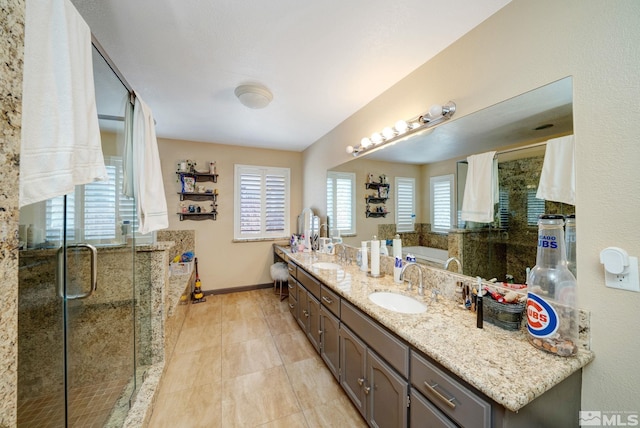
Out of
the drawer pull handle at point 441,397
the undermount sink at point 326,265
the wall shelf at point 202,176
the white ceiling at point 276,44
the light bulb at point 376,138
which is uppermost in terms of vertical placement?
the white ceiling at point 276,44

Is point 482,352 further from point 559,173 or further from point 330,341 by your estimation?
point 330,341

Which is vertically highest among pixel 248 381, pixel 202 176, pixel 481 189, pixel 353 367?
pixel 202 176

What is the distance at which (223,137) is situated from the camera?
3.41 m

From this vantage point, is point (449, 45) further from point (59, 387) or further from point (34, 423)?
point (34, 423)

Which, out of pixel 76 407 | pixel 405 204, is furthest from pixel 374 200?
pixel 76 407

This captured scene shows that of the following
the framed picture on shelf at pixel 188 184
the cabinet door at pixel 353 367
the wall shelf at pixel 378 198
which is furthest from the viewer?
the framed picture on shelf at pixel 188 184

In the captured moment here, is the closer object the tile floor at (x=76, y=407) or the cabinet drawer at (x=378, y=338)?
the cabinet drawer at (x=378, y=338)

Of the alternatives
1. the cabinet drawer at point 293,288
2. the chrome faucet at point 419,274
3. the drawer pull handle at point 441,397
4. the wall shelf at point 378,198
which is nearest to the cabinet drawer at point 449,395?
the drawer pull handle at point 441,397

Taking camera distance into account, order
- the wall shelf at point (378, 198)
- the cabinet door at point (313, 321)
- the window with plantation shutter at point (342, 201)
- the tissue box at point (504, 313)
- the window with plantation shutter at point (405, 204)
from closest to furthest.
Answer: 1. the tissue box at point (504, 313)
2. the window with plantation shutter at point (405, 204)
3. the cabinet door at point (313, 321)
4. the wall shelf at point (378, 198)
5. the window with plantation shutter at point (342, 201)

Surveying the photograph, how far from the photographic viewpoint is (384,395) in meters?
1.26

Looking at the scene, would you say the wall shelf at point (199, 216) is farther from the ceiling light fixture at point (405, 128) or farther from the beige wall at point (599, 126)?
the beige wall at point (599, 126)

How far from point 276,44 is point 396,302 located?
1.95 m

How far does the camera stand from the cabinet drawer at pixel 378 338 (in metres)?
1.12

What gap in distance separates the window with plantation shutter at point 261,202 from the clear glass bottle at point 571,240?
3569mm
